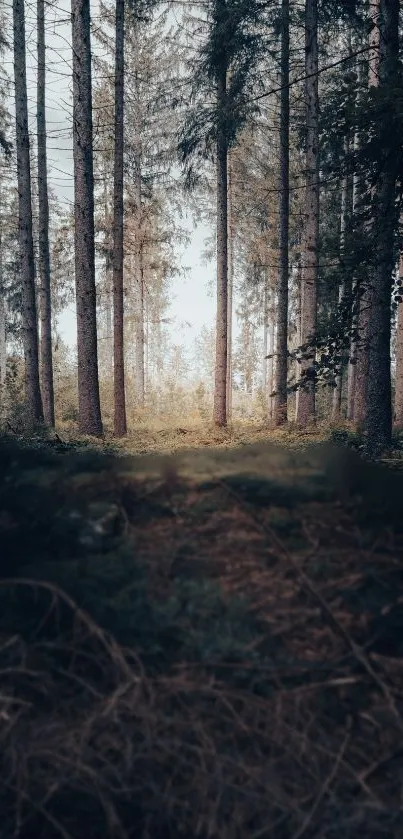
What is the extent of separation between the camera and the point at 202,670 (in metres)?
1.69

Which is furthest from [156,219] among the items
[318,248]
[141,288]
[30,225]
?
[318,248]

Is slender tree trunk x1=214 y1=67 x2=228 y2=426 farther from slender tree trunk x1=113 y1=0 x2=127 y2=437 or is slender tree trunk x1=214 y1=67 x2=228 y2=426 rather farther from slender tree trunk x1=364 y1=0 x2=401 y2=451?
slender tree trunk x1=364 y1=0 x2=401 y2=451

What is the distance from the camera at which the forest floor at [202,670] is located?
134cm

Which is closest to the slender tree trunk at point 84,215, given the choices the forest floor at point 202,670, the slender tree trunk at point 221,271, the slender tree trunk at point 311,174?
the slender tree trunk at point 221,271

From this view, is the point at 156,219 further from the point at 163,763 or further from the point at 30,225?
the point at 163,763

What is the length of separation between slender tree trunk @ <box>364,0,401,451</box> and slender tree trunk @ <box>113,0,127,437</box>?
6693 millimetres

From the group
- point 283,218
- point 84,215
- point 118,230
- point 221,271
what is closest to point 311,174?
point 283,218

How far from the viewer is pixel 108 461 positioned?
4051mm

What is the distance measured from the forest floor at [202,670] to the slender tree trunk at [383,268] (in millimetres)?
4444

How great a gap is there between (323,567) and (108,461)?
2289 mm

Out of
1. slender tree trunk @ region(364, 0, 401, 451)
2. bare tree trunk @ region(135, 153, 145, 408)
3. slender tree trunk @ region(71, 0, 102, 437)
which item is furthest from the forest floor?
bare tree trunk @ region(135, 153, 145, 408)

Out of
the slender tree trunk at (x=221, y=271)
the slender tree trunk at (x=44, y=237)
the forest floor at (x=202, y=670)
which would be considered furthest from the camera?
the slender tree trunk at (x=44, y=237)

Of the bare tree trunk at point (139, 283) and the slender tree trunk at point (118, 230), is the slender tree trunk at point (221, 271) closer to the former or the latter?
the slender tree trunk at point (118, 230)

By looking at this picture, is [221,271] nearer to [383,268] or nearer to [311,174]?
[311,174]
